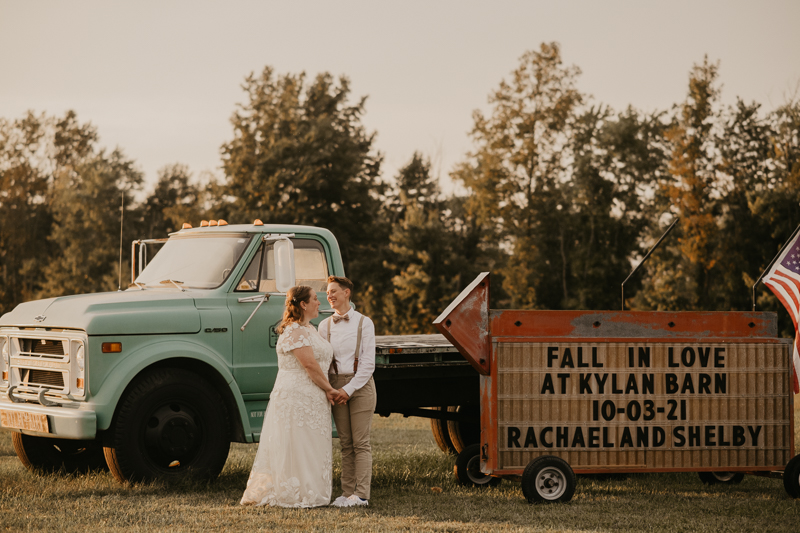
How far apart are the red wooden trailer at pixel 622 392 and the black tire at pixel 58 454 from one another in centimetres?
397

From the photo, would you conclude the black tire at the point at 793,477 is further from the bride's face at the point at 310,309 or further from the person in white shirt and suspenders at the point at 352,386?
the bride's face at the point at 310,309

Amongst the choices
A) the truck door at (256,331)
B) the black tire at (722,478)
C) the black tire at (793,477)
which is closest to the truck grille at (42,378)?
the truck door at (256,331)

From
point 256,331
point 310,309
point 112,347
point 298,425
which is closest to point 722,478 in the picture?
point 298,425

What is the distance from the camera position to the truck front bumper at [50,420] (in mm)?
7422

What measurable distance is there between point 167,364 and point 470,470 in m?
2.89

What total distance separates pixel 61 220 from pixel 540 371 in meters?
58.8

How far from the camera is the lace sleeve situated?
707cm

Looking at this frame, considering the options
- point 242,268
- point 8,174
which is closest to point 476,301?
point 242,268

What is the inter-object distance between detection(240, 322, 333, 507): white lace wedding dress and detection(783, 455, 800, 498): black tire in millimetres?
3796

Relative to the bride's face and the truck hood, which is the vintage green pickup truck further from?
the bride's face

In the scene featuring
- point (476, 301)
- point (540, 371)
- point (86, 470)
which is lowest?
point (86, 470)

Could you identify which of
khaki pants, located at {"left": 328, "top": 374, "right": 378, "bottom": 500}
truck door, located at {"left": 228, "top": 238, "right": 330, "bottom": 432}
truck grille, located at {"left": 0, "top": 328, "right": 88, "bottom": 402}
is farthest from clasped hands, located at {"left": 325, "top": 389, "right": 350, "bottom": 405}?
truck grille, located at {"left": 0, "top": 328, "right": 88, "bottom": 402}

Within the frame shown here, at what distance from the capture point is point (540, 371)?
24.5ft

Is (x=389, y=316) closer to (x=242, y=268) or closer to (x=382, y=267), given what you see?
(x=382, y=267)
